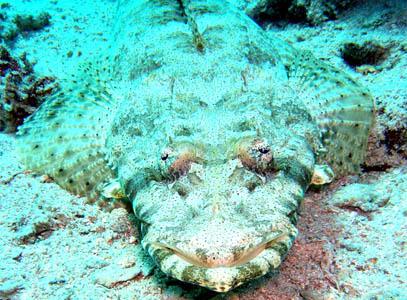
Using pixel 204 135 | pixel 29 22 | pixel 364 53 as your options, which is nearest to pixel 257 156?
pixel 204 135

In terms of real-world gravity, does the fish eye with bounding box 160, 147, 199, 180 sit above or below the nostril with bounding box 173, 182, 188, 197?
above

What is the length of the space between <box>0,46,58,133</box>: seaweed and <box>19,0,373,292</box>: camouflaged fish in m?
0.83

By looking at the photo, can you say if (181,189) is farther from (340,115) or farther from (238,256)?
(340,115)

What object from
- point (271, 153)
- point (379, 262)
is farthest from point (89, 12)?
point (379, 262)

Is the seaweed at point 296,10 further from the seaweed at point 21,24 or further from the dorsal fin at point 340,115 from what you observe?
the seaweed at point 21,24

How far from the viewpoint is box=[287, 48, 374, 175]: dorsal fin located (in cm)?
468

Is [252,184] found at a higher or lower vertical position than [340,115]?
lower

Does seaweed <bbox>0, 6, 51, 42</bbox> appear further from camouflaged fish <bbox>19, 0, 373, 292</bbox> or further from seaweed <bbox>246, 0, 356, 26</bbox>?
seaweed <bbox>246, 0, 356, 26</bbox>

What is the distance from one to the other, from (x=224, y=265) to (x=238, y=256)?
0.12 m

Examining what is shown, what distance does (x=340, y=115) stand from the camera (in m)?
4.86

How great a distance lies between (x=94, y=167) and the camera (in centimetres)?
484

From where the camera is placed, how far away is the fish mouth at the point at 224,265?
2676 mm

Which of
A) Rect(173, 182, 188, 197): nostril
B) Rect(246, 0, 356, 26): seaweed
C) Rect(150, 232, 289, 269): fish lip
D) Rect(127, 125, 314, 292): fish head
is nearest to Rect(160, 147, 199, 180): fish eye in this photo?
Rect(127, 125, 314, 292): fish head

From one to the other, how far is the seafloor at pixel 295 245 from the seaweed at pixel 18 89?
40 centimetres
